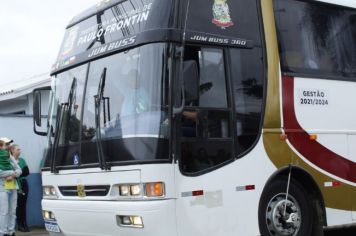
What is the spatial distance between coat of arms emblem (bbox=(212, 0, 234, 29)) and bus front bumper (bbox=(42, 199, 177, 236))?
2309 mm

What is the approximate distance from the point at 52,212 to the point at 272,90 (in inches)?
130

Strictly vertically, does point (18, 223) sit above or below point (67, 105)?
below

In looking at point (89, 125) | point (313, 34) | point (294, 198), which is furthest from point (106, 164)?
point (313, 34)

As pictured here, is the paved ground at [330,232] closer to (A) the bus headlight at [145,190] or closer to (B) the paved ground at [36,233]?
(B) the paved ground at [36,233]

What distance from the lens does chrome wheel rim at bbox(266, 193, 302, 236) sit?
7355mm

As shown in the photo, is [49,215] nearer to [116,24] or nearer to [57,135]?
[57,135]

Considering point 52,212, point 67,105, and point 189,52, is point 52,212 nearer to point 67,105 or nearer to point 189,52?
point 67,105

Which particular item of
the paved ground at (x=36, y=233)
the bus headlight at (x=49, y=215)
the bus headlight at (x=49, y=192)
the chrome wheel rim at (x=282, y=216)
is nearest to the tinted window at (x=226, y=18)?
the chrome wheel rim at (x=282, y=216)

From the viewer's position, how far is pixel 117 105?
6.88m

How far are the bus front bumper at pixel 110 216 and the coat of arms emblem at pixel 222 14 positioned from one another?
2.31 metres

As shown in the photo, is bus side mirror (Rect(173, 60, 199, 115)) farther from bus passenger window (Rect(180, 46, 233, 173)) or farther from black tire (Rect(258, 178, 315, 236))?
black tire (Rect(258, 178, 315, 236))

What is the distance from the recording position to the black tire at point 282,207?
Result: 7.27 metres

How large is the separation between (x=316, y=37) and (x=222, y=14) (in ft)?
6.04

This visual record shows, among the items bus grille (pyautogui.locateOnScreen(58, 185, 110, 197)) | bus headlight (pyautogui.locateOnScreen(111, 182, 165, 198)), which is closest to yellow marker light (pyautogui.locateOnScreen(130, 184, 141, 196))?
bus headlight (pyautogui.locateOnScreen(111, 182, 165, 198))
